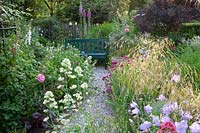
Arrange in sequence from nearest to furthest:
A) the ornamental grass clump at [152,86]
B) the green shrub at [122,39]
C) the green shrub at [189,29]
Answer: the ornamental grass clump at [152,86]
the green shrub at [122,39]
the green shrub at [189,29]

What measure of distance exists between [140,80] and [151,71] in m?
0.31

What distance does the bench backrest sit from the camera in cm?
940

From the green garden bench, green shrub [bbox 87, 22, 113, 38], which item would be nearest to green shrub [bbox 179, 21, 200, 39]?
the green garden bench

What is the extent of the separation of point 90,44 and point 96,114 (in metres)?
5.54

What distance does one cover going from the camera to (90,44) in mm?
9508

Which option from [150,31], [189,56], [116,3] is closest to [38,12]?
[116,3]

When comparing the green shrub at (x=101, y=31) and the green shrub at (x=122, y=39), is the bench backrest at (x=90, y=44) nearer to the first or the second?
the green shrub at (x=122, y=39)

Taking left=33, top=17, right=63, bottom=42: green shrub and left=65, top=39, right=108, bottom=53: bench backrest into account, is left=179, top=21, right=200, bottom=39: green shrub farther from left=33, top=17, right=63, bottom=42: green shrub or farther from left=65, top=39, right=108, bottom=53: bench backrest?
left=33, top=17, right=63, bottom=42: green shrub

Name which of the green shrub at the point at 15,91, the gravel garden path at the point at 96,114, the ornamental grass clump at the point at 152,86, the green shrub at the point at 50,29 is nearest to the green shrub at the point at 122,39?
the gravel garden path at the point at 96,114

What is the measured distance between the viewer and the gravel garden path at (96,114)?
128 inches

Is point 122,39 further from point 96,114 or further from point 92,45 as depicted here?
point 96,114

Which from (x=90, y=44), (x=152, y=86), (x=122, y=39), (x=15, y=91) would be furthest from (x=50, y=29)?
(x=152, y=86)

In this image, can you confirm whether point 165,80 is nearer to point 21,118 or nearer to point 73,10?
point 21,118

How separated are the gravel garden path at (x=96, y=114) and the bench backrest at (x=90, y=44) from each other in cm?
123
